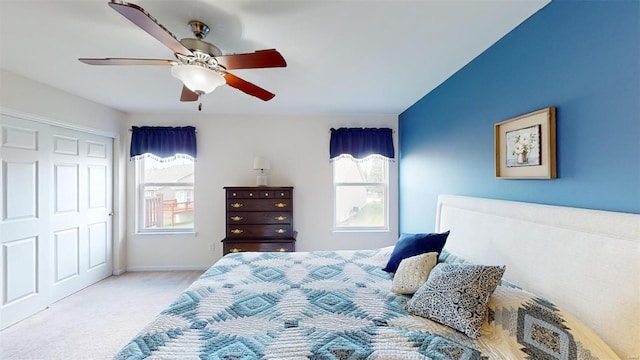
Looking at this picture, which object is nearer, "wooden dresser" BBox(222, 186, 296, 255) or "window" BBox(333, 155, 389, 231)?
"wooden dresser" BBox(222, 186, 296, 255)

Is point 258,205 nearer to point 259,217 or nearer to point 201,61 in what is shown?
point 259,217

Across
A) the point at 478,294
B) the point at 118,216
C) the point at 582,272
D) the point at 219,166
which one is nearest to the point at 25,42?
the point at 219,166

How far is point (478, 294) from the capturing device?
1361mm

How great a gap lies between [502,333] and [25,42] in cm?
359

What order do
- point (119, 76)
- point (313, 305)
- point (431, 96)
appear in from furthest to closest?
1. point (431, 96)
2. point (119, 76)
3. point (313, 305)

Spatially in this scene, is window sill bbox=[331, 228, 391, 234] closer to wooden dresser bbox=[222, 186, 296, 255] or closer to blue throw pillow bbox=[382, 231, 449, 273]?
wooden dresser bbox=[222, 186, 296, 255]

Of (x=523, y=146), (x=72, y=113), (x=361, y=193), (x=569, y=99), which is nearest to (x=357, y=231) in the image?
(x=361, y=193)

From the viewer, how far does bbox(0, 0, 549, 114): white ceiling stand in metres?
1.60

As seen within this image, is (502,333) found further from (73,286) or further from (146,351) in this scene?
(73,286)

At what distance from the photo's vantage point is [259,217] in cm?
376

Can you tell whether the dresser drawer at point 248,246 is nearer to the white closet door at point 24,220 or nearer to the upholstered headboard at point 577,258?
the white closet door at point 24,220

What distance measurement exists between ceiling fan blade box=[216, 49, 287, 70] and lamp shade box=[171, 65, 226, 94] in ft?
0.33

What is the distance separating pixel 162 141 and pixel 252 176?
143 centimetres

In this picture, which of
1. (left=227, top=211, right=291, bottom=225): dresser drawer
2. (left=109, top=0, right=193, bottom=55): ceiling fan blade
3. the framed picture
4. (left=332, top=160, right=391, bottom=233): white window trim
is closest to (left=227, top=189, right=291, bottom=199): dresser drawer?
(left=227, top=211, right=291, bottom=225): dresser drawer
